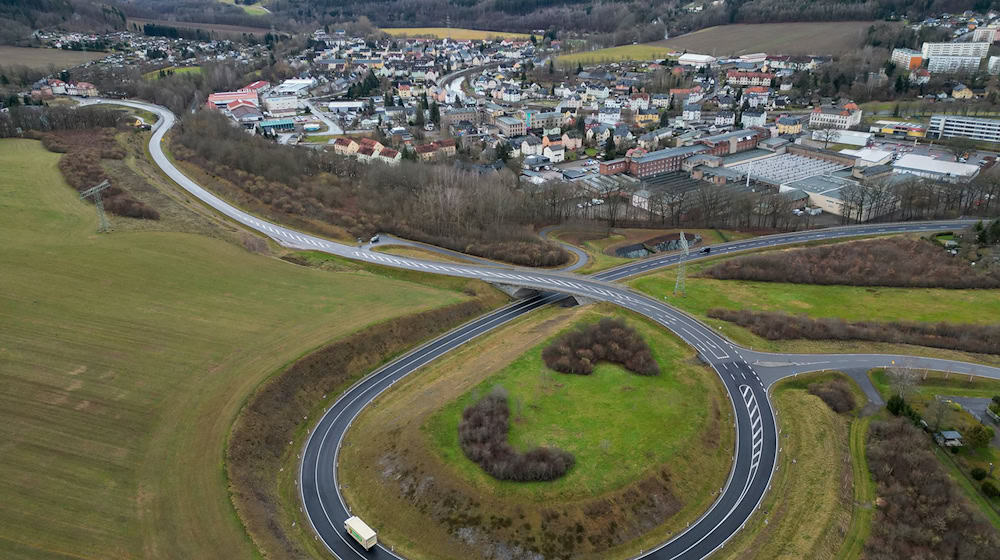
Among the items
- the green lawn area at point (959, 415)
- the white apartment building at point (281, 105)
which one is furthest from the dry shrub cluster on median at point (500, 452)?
the white apartment building at point (281, 105)

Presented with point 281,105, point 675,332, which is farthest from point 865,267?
point 281,105

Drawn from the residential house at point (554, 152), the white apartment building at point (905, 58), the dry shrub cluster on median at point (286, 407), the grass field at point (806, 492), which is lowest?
the grass field at point (806, 492)

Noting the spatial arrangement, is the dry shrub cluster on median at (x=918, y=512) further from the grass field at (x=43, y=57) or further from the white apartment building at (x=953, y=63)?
the grass field at (x=43, y=57)

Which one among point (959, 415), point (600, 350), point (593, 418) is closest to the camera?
point (593, 418)

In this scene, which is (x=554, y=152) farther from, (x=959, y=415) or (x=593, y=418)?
(x=959, y=415)

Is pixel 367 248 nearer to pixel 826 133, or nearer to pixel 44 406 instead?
pixel 44 406

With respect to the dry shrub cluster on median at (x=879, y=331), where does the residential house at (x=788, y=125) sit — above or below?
above

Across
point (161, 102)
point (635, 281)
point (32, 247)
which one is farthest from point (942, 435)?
point (161, 102)
